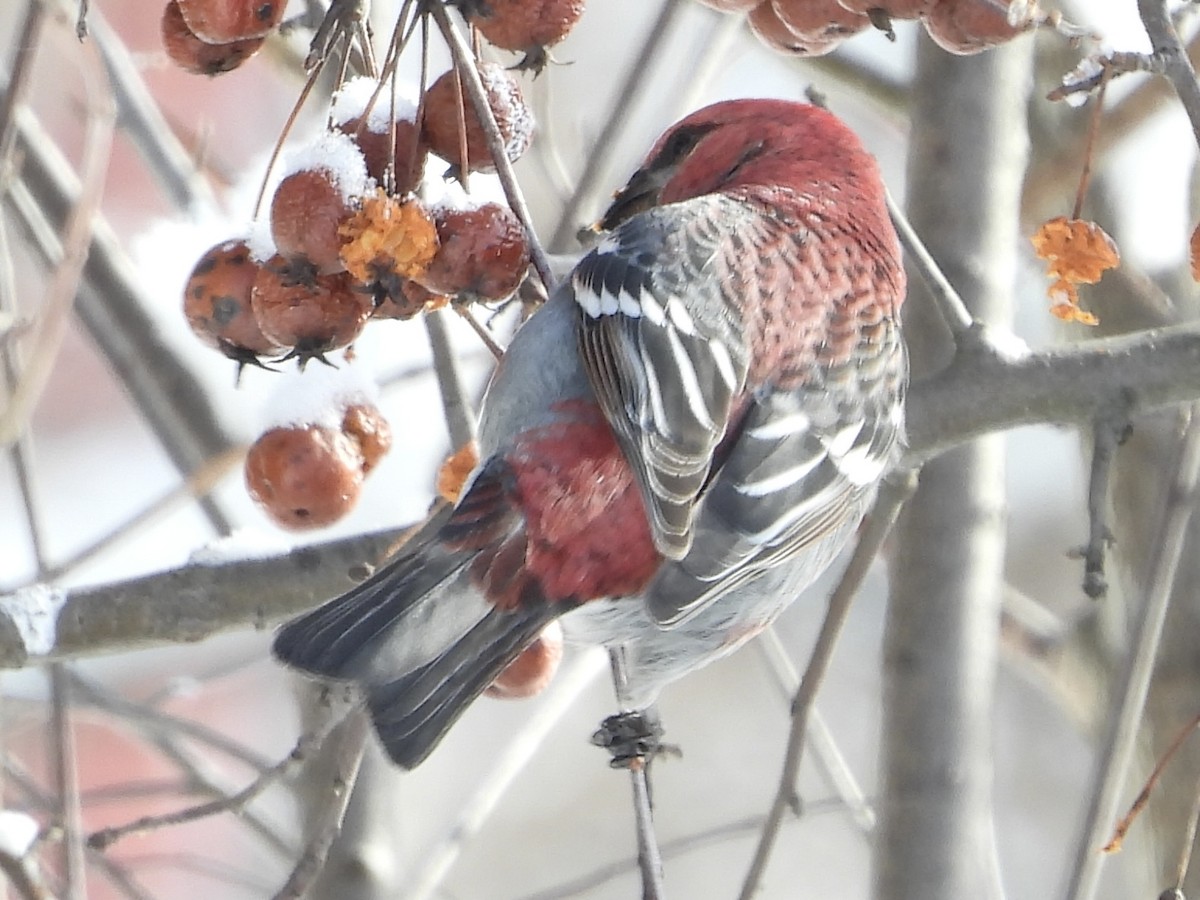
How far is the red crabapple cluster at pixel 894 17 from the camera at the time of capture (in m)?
1.37

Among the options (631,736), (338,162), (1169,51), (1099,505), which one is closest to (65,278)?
(338,162)

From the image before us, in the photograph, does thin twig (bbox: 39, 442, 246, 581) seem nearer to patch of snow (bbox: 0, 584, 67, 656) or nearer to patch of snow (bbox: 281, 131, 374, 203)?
patch of snow (bbox: 0, 584, 67, 656)

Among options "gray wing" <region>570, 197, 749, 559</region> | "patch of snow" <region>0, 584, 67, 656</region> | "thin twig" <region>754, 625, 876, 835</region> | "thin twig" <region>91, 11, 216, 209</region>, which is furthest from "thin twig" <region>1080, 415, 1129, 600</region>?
"thin twig" <region>91, 11, 216, 209</region>

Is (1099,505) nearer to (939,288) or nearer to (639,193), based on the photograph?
(939,288)

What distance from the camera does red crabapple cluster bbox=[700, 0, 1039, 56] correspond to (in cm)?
137

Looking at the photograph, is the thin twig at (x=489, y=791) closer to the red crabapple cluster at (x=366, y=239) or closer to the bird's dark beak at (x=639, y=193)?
the bird's dark beak at (x=639, y=193)

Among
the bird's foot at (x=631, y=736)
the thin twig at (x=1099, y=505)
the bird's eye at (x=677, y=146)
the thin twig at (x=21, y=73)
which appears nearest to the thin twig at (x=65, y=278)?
the thin twig at (x=21, y=73)

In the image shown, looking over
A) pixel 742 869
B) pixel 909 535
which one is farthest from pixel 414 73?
A: pixel 742 869

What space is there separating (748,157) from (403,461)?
3.27ft

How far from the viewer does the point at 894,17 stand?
1.41 meters

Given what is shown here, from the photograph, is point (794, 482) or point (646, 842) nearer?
point (646, 842)

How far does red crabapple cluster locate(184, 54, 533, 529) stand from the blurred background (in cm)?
16

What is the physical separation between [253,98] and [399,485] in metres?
1.78

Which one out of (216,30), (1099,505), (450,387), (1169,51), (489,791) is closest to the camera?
(1169,51)
